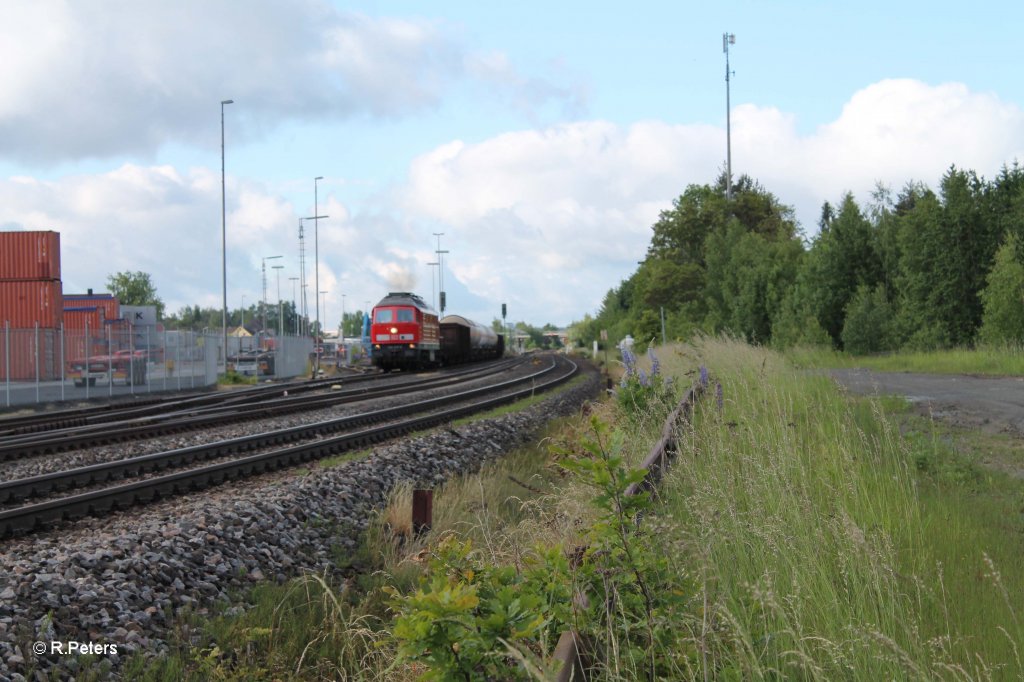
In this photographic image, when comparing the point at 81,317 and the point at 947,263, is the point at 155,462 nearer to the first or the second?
the point at 947,263

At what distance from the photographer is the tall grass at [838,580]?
9.93ft

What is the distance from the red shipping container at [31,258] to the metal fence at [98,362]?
28.5ft

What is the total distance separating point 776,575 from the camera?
3.76 m

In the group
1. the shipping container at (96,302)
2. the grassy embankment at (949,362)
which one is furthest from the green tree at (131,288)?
the grassy embankment at (949,362)

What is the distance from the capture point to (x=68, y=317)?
168ft

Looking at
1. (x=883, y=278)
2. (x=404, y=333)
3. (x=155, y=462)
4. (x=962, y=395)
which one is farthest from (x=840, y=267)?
(x=155, y=462)

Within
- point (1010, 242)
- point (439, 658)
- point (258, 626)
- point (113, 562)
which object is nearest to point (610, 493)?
point (439, 658)

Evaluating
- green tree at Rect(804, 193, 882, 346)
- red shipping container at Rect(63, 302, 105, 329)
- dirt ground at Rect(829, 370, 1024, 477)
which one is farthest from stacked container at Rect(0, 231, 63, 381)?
dirt ground at Rect(829, 370, 1024, 477)

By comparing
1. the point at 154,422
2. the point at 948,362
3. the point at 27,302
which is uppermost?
the point at 27,302

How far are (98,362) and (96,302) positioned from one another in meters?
30.3

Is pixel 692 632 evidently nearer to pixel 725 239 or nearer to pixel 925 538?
pixel 925 538

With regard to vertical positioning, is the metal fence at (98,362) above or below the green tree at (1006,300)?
below

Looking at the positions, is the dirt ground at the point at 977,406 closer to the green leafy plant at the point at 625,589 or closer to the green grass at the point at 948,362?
the green grass at the point at 948,362

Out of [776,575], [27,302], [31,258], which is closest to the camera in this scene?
[776,575]
